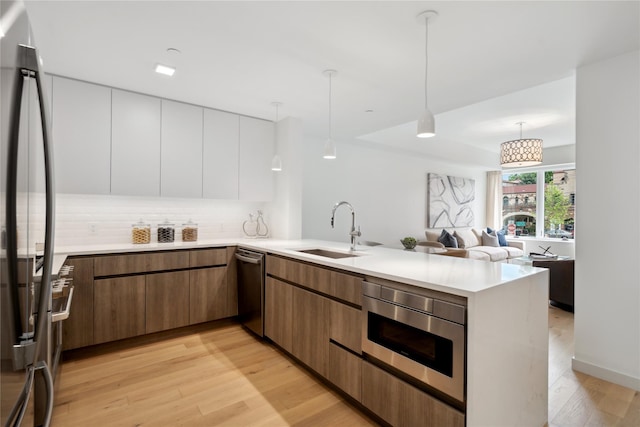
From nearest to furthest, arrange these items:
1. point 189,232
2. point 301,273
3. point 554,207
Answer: point 301,273, point 189,232, point 554,207

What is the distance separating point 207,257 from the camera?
11.0ft

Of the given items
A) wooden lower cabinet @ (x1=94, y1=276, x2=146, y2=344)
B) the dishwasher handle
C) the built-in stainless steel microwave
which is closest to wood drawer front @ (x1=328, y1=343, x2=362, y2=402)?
the built-in stainless steel microwave

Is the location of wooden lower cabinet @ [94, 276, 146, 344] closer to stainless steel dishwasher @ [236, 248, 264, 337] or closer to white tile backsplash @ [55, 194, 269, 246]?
white tile backsplash @ [55, 194, 269, 246]

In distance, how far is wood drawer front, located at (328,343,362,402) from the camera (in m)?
1.99

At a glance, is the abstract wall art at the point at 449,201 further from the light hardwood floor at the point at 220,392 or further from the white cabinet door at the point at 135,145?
the white cabinet door at the point at 135,145

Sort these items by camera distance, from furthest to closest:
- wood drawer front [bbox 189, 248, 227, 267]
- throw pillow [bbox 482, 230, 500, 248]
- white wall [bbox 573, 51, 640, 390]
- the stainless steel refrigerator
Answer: throw pillow [bbox 482, 230, 500, 248] → wood drawer front [bbox 189, 248, 227, 267] → white wall [bbox 573, 51, 640, 390] → the stainless steel refrigerator

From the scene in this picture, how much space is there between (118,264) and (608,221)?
398 cm

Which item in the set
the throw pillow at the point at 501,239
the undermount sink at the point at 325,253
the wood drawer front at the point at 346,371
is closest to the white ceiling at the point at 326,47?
the undermount sink at the point at 325,253

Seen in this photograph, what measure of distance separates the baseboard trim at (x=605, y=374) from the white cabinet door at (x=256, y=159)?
3417 mm

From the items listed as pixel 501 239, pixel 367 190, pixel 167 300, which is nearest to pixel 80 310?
pixel 167 300

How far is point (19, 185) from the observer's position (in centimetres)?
71

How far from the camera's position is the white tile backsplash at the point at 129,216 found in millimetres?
3172

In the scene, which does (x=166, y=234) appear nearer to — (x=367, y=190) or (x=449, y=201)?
(x=367, y=190)

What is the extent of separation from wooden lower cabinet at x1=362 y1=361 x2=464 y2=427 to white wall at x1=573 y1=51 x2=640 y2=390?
1.84 meters
